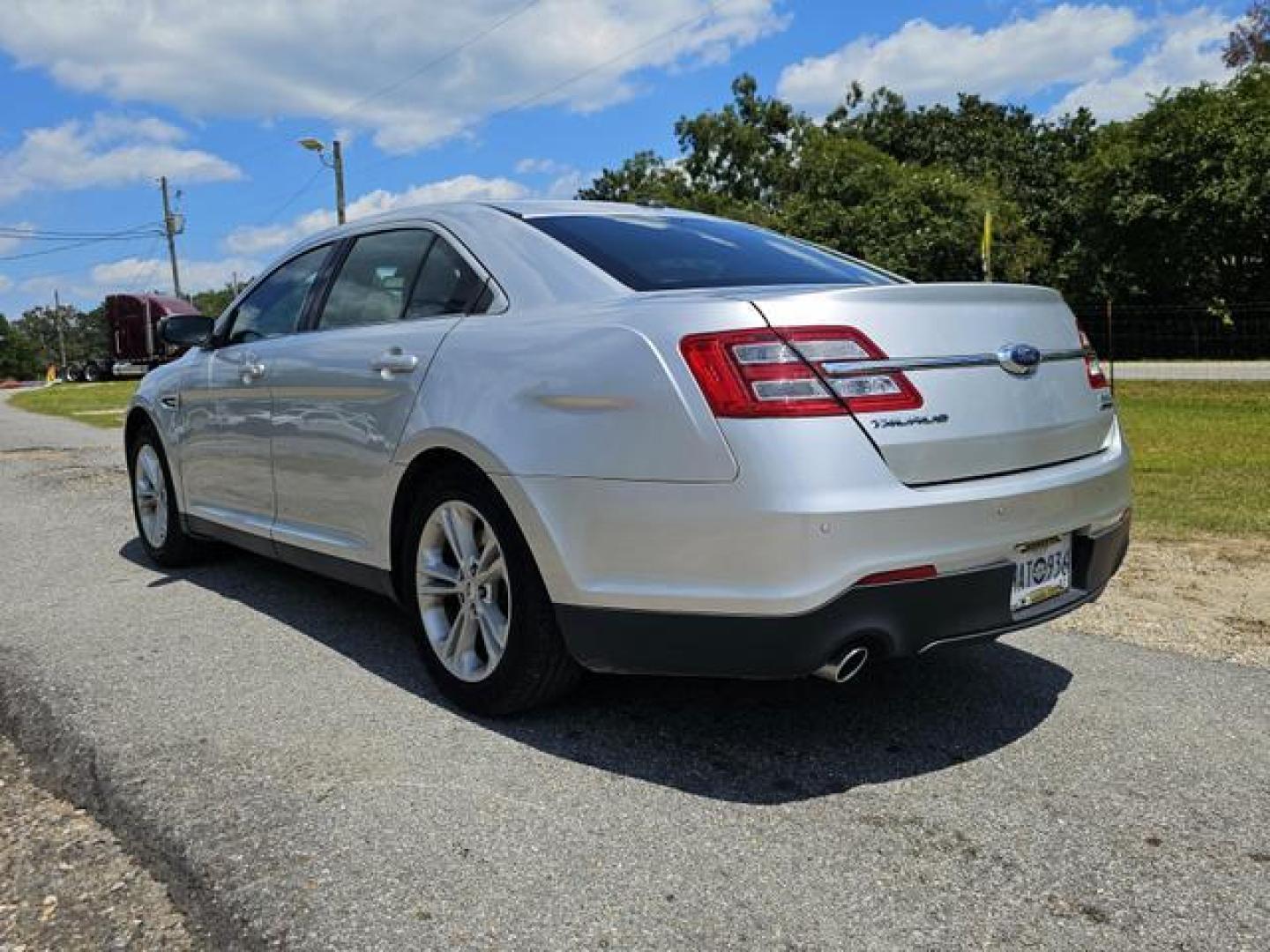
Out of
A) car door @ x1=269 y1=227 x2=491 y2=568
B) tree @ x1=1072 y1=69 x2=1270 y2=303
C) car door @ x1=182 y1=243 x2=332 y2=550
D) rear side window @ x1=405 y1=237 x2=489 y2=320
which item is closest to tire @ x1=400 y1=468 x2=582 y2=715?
car door @ x1=269 y1=227 x2=491 y2=568

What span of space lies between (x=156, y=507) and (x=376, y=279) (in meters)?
2.44

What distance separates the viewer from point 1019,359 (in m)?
3.08

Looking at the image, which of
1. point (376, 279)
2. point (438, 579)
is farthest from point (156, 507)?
point (438, 579)

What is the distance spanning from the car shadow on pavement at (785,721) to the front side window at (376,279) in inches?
50.0

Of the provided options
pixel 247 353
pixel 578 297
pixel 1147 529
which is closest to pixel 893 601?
pixel 578 297

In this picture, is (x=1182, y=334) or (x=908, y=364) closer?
(x=908, y=364)

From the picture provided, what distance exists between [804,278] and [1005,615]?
127 cm

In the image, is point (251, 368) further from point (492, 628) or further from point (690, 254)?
point (690, 254)

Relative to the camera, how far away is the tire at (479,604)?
3.23 meters

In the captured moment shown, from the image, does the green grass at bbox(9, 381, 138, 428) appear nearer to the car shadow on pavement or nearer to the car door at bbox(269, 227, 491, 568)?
the car door at bbox(269, 227, 491, 568)

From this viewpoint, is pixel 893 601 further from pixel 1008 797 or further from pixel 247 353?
pixel 247 353

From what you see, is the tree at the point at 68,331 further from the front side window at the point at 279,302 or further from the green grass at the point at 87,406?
the front side window at the point at 279,302

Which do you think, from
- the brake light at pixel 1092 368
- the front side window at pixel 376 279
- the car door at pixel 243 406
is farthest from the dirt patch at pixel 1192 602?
the car door at pixel 243 406

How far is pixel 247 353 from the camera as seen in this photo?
4.77m
